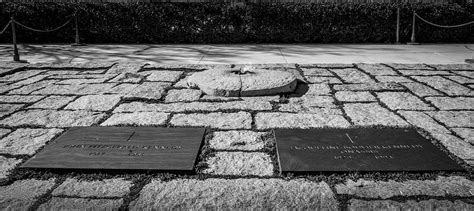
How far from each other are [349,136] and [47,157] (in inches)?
90.0

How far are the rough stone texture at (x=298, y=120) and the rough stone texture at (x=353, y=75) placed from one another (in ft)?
5.91

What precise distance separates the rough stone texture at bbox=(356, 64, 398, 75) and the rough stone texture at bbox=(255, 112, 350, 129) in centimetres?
248

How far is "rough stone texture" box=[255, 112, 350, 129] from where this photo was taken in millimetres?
3641

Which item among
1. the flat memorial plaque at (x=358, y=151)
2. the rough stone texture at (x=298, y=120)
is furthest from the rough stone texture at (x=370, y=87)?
the flat memorial plaque at (x=358, y=151)

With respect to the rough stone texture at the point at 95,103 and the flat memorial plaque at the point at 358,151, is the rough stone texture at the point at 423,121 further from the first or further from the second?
the rough stone texture at the point at 95,103

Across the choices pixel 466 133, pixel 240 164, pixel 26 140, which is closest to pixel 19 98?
pixel 26 140

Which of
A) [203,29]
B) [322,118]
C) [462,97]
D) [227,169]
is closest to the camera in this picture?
[227,169]

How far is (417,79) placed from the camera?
18.3ft

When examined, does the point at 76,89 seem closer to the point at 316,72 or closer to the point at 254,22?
the point at 316,72

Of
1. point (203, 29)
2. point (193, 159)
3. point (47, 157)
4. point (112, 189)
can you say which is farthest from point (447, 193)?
point (203, 29)

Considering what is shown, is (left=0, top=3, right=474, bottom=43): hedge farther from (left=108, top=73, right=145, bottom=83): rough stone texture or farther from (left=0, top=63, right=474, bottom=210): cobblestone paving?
(left=108, top=73, right=145, bottom=83): rough stone texture

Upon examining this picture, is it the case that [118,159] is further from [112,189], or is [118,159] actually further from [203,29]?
[203,29]

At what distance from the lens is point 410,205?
7.38ft

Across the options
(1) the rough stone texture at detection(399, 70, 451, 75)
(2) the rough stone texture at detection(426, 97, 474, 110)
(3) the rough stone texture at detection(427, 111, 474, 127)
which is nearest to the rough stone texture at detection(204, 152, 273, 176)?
(3) the rough stone texture at detection(427, 111, 474, 127)
